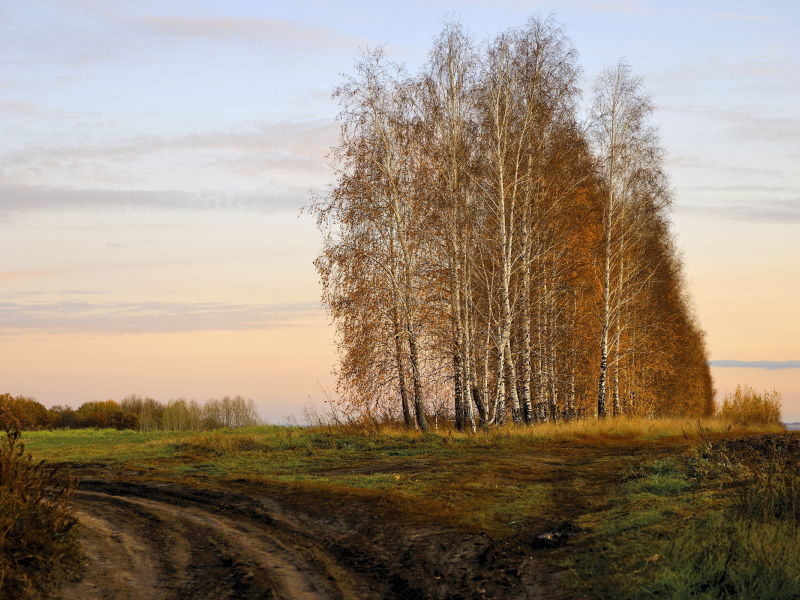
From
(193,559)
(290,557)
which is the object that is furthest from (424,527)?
(193,559)

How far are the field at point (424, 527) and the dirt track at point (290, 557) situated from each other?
0.09 ft

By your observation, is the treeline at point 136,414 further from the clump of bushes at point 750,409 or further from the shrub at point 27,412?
the clump of bushes at point 750,409

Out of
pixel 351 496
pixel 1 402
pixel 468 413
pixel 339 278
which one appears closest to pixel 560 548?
pixel 351 496

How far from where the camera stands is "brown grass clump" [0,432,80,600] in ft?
21.4

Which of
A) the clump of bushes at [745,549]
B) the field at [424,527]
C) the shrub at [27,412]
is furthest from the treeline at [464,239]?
the shrub at [27,412]

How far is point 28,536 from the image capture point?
7.04 metres

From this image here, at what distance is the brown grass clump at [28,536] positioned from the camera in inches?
257

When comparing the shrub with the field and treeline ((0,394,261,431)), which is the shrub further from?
the field

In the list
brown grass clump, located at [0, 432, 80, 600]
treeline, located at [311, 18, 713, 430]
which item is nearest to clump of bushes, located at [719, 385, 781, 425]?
treeline, located at [311, 18, 713, 430]

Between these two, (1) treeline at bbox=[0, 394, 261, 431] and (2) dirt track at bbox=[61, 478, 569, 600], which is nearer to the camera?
(2) dirt track at bbox=[61, 478, 569, 600]

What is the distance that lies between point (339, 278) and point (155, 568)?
52.4 ft

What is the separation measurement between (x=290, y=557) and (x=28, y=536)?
2825mm

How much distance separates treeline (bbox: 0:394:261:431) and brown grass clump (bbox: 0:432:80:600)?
28702 millimetres

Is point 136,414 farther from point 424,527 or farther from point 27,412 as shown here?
point 424,527
